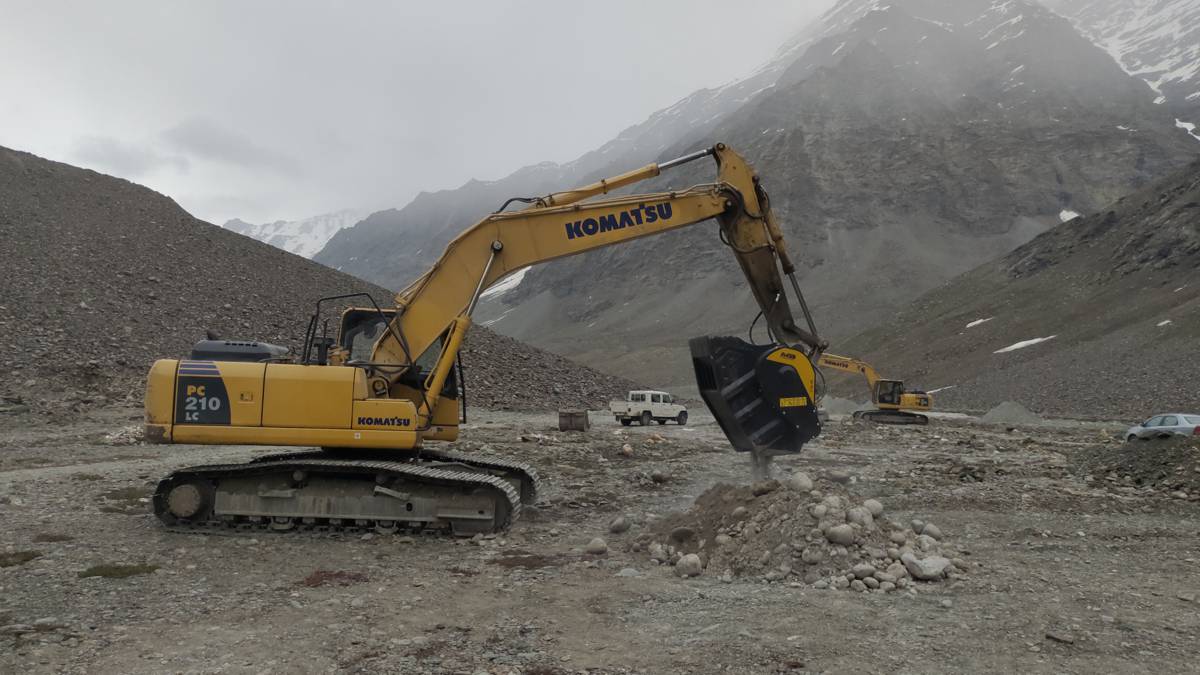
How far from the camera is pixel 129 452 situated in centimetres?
1752

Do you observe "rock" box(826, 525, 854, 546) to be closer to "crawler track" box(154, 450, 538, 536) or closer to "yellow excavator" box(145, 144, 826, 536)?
"yellow excavator" box(145, 144, 826, 536)

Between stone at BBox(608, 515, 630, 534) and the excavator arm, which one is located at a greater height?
the excavator arm

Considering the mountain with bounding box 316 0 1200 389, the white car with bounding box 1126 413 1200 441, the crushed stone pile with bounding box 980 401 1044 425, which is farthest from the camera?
the mountain with bounding box 316 0 1200 389

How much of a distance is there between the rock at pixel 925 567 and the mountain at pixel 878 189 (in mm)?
84330

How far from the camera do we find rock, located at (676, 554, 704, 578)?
327 inches

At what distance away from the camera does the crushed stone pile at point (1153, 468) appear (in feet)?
45.2

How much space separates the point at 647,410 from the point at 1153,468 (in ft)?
68.8

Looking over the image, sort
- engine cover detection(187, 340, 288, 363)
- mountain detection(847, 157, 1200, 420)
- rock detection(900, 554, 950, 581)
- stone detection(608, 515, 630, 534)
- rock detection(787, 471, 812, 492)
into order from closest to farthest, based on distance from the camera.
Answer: rock detection(900, 554, 950, 581) → rock detection(787, 471, 812, 492) → stone detection(608, 515, 630, 534) → engine cover detection(187, 340, 288, 363) → mountain detection(847, 157, 1200, 420)

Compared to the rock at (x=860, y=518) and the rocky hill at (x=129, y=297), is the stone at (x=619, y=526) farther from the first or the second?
the rocky hill at (x=129, y=297)

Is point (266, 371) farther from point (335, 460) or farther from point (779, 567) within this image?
point (779, 567)

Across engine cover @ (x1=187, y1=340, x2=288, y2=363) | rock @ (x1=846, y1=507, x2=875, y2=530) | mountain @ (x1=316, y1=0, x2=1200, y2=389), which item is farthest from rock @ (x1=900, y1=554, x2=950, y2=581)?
Result: mountain @ (x1=316, y1=0, x2=1200, y2=389)

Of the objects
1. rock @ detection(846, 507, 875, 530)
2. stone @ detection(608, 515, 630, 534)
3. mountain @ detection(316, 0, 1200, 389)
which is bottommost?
stone @ detection(608, 515, 630, 534)

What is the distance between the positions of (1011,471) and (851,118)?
140 m

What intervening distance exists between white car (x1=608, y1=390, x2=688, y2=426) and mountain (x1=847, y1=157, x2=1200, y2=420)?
2294 centimetres
